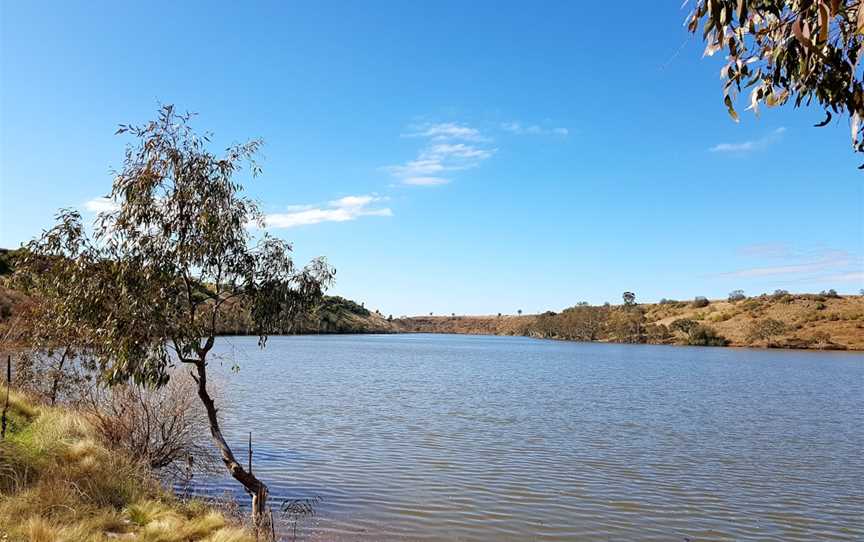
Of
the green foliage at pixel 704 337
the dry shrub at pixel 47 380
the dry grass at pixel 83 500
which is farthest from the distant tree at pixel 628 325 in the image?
the dry grass at pixel 83 500

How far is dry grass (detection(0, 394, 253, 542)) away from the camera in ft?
23.4

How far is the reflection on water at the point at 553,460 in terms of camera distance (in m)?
11.8

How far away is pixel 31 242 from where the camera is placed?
33.3 feet

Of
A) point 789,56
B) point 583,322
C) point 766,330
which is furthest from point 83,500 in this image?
point 583,322

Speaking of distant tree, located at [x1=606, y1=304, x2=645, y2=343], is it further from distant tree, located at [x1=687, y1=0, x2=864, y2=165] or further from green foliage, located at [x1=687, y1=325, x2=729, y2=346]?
distant tree, located at [x1=687, y1=0, x2=864, y2=165]

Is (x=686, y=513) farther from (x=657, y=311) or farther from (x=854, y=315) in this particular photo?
(x=657, y=311)

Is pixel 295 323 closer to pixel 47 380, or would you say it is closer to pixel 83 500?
pixel 83 500

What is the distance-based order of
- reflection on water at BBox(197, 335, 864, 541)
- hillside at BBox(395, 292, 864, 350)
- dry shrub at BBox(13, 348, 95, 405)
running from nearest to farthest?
reflection on water at BBox(197, 335, 864, 541) → dry shrub at BBox(13, 348, 95, 405) → hillside at BBox(395, 292, 864, 350)

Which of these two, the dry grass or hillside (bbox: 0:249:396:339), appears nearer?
the dry grass

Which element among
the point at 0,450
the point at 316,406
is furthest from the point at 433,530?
the point at 316,406

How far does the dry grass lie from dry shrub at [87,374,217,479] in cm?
96

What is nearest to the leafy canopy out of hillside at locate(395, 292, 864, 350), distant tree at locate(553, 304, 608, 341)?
hillside at locate(395, 292, 864, 350)

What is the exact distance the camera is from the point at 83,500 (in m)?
8.45

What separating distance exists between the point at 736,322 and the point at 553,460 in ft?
335
